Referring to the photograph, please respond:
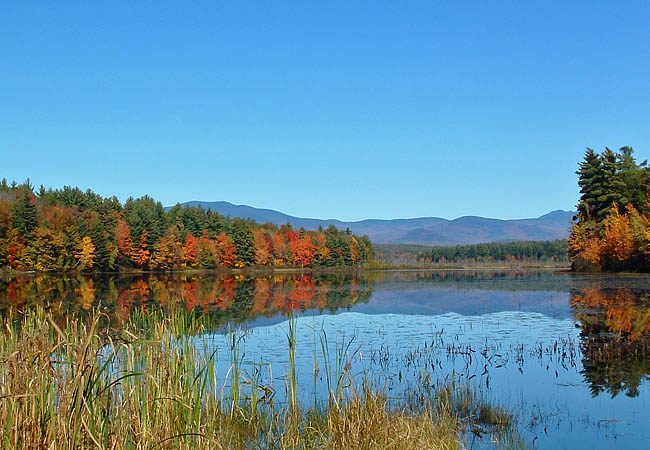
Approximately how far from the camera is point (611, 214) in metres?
64.5

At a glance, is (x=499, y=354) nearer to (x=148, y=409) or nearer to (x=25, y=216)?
(x=148, y=409)

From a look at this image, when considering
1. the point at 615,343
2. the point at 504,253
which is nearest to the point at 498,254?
the point at 504,253

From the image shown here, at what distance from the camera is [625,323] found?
811 inches

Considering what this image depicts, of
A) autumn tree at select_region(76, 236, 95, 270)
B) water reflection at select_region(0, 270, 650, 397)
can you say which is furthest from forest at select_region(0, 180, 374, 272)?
water reflection at select_region(0, 270, 650, 397)

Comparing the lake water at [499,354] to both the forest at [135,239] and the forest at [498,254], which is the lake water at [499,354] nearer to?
the forest at [135,239]

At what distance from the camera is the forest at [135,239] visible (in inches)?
3118

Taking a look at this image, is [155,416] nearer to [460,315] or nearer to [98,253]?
[460,315]

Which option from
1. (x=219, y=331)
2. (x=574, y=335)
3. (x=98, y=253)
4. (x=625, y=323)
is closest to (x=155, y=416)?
(x=219, y=331)

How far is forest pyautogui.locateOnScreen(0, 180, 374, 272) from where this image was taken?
79188 mm

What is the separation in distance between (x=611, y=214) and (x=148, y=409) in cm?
6748

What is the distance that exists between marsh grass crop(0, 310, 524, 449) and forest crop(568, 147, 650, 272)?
2195 inches

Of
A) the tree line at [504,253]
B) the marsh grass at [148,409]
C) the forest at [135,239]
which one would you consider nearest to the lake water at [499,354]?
the marsh grass at [148,409]

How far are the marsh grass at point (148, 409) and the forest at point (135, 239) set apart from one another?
3083 inches

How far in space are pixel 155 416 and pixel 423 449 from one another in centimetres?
323
